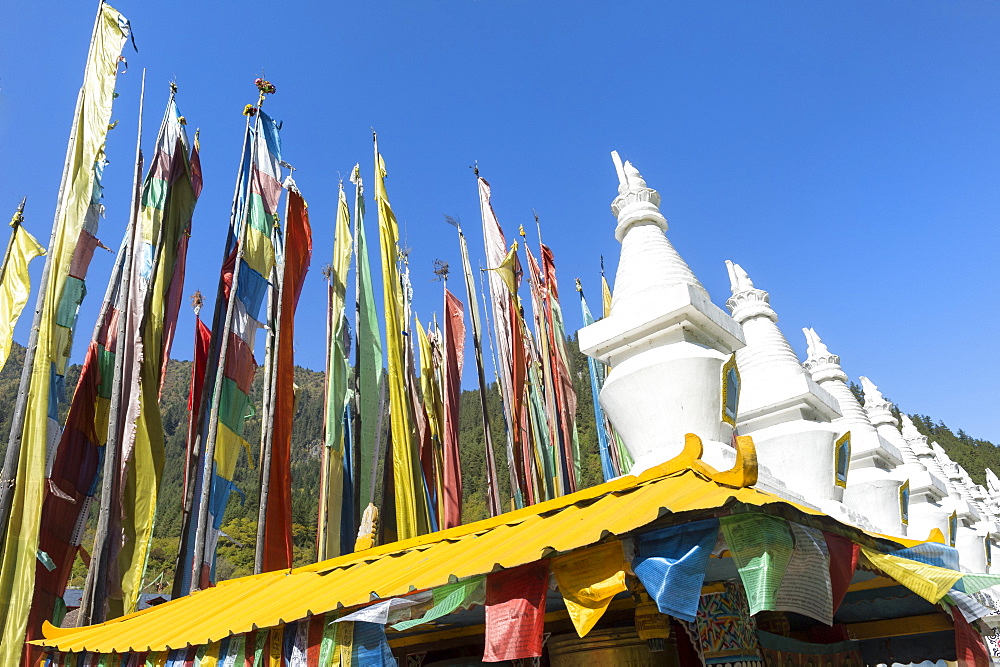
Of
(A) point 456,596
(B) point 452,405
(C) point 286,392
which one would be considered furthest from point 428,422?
(A) point 456,596

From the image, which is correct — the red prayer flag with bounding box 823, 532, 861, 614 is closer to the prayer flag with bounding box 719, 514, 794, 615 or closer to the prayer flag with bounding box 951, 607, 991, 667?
the prayer flag with bounding box 719, 514, 794, 615

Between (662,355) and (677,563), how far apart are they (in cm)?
228

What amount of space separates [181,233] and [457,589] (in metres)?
10.7

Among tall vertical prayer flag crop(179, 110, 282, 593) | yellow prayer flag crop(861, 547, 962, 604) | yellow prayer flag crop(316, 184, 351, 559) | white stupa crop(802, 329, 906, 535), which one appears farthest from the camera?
yellow prayer flag crop(316, 184, 351, 559)

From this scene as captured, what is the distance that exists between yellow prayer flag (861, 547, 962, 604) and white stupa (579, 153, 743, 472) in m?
1.16

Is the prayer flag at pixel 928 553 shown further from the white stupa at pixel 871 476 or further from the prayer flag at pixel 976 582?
the white stupa at pixel 871 476

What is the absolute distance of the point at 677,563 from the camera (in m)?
3.12

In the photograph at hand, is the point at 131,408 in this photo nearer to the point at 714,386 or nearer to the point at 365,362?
the point at 365,362

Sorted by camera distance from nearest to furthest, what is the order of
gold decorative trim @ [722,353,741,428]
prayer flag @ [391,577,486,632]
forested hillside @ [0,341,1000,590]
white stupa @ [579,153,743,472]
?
prayer flag @ [391,577,486,632]
white stupa @ [579,153,743,472]
gold decorative trim @ [722,353,741,428]
forested hillside @ [0,341,1000,590]

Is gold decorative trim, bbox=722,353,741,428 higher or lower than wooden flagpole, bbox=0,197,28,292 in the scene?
lower

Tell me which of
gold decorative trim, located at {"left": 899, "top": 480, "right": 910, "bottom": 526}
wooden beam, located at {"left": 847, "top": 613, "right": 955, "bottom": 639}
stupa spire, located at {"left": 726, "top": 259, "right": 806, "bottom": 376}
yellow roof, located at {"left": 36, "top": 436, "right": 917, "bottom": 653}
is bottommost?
wooden beam, located at {"left": 847, "top": 613, "right": 955, "bottom": 639}

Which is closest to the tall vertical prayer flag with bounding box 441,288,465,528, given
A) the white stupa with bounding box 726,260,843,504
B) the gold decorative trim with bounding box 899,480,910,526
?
the gold decorative trim with bounding box 899,480,910,526

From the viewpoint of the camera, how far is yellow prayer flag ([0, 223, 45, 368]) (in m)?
10.1

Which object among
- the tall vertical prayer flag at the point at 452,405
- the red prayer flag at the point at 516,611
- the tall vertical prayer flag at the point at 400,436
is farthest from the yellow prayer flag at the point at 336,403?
the red prayer flag at the point at 516,611
